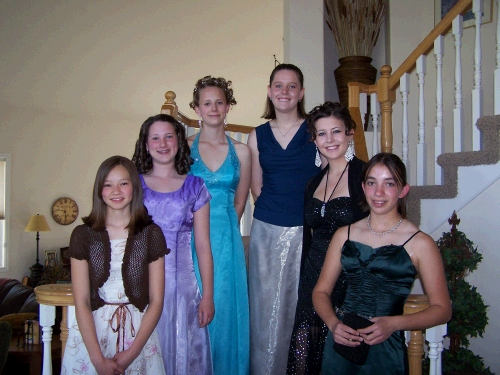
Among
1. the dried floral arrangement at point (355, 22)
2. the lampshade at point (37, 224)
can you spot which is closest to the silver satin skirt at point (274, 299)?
Result: the dried floral arrangement at point (355, 22)

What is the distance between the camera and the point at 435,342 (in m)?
1.72

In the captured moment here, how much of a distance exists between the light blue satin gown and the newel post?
4.54 ft

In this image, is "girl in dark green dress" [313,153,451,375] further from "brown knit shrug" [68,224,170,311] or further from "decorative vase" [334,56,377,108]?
"decorative vase" [334,56,377,108]

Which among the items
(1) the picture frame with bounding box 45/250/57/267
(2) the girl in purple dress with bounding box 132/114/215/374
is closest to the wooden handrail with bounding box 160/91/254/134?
(2) the girl in purple dress with bounding box 132/114/215/374

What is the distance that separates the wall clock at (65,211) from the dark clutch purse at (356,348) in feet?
25.0

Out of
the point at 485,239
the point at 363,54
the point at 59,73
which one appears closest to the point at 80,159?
the point at 59,73

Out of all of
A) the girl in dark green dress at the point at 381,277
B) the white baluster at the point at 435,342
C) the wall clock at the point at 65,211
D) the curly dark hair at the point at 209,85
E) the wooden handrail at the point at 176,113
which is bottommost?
the white baluster at the point at 435,342

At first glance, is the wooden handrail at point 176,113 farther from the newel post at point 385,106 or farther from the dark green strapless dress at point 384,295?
the dark green strapless dress at point 384,295

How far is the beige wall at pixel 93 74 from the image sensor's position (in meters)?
5.98

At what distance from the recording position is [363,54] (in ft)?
15.1

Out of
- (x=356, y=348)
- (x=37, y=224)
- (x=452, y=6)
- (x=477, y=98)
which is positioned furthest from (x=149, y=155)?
(x=37, y=224)

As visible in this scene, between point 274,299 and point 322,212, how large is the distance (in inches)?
18.7

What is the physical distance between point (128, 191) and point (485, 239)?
246cm

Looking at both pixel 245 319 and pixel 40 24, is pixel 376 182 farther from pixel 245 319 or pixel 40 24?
pixel 40 24
